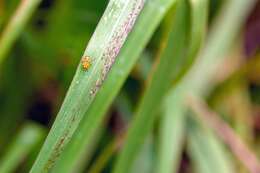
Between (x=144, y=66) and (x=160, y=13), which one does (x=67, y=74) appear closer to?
(x=144, y=66)

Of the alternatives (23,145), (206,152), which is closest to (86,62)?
(23,145)

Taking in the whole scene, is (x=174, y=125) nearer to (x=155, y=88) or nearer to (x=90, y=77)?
(x=155, y=88)

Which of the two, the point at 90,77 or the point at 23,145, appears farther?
the point at 23,145

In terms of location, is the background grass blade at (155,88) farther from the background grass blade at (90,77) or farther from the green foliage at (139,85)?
the background grass blade at (90,77)

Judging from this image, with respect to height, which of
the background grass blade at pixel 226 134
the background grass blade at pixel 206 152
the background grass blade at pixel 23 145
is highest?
the background grass blade at pixel 226 134

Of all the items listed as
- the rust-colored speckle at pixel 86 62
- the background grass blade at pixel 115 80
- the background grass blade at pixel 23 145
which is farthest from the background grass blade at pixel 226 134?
the rust-colored speckle at pixel 86 62

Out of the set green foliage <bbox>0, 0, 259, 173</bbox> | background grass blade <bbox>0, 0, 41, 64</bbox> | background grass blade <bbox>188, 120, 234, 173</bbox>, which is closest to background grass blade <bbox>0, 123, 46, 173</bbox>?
green foliage <bbox>0, 0, 259, 173</bbox>

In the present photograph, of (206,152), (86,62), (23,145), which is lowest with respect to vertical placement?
(23,145)

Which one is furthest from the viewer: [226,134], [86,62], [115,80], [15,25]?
[226,134]
